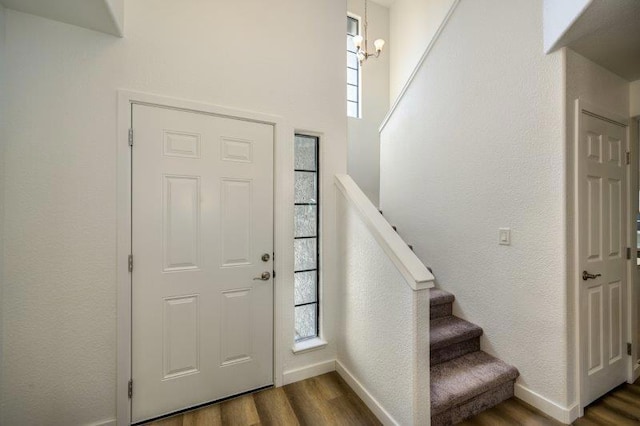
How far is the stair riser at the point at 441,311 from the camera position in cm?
229

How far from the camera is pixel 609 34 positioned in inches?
61.7

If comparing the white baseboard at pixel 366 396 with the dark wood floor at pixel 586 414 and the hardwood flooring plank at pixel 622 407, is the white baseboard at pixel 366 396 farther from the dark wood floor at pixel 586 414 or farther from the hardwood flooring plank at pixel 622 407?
the hardwood flooring plank at pixel 622 407

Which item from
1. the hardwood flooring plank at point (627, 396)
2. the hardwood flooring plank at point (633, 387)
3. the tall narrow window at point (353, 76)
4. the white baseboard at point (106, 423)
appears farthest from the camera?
the tall narrow window at point (353, 76)

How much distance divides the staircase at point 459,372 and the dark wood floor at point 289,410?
1.47ft

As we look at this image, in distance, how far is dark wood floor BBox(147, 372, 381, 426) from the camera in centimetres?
170

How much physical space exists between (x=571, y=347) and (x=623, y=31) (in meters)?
1.89

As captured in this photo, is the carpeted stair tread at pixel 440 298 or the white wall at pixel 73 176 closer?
the white wall at pixel 73 176

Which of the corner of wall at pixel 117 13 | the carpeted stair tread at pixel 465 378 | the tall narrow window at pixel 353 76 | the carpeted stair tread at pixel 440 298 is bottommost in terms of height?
the carpeted stair tread at pixel 465 378

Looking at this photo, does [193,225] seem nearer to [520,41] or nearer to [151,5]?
[151,5]

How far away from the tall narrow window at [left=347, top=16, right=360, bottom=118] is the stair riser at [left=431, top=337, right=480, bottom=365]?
137 inches

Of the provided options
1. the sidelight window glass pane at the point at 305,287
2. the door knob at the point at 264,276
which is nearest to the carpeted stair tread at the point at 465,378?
the sidelight window glass pane at the point at 305,287

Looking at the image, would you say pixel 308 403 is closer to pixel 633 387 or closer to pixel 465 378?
pixel 465 378

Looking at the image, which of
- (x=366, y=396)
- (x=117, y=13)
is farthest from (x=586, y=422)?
(x=117, y=13)

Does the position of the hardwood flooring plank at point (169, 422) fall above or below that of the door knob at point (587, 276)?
below
